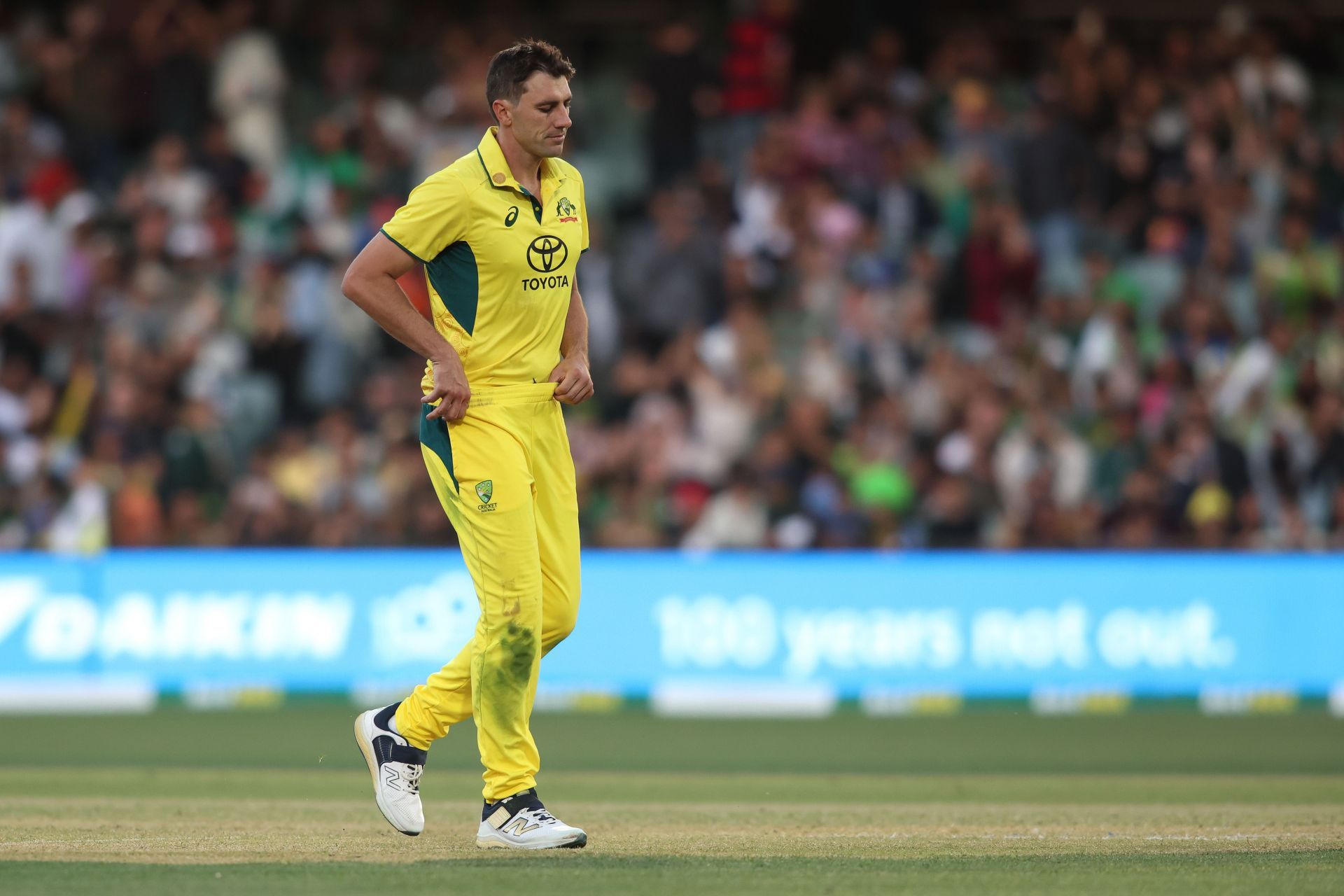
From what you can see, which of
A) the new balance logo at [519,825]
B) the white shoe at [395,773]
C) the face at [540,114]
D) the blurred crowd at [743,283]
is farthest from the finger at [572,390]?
the blurred crowd at [743,283]

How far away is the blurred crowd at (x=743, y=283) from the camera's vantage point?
53.7 feet

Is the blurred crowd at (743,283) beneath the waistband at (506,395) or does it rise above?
above

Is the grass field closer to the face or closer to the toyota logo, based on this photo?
the toyota logo

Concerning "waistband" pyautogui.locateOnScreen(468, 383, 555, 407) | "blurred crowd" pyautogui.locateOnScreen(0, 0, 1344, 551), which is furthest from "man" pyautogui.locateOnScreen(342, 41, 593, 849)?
"blurred crowd" pyautogui.locateOnScreen(0, 0, 1344, 551)

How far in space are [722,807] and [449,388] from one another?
9.75 ft

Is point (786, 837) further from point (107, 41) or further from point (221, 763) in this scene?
point (107, 41)

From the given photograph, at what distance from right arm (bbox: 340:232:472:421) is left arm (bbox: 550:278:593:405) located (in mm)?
371

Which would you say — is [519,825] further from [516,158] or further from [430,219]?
[516,158]

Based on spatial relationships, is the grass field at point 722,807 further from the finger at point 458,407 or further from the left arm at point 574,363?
the left arm at point 574,363

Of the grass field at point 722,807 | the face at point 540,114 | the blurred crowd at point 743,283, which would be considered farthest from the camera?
the blurred crowd at point 743,283

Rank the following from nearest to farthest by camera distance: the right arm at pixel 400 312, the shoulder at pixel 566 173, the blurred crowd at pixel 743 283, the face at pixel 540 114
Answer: the right arm at pixel 400 312 → the face at pixel 540 114 → the shoulder at pixel 566 173 → the blurred crowd at pixel 743 283

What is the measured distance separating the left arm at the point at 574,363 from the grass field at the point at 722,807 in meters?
1.66

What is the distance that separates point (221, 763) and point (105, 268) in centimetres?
776

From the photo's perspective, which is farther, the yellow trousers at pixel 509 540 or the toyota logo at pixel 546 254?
the toyota logo at pixel 546 254
